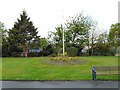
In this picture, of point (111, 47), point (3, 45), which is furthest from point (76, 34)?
point (3, 45)

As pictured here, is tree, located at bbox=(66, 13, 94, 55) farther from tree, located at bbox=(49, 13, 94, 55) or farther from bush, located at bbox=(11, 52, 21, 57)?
bush, located at bbox=(11, 52, 21, 57)

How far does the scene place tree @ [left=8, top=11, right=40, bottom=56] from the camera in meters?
46.2

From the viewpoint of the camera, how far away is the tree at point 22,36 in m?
46.2

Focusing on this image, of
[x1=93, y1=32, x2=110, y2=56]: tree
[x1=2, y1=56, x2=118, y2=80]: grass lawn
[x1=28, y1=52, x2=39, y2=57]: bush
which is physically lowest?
[x1=2, y1=56, x2=118, y2=80]: grass lawn

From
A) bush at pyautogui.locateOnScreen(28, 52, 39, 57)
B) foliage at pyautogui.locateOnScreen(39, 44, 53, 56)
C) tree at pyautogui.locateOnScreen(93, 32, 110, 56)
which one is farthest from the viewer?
tree at pyautogui.locateOnScreen(93, 32, 110, 56)

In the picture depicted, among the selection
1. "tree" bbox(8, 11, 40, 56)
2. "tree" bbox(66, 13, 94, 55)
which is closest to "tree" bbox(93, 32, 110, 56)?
"tree" bbox(66, 13, 94, 55)

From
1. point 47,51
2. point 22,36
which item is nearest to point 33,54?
point 47,51

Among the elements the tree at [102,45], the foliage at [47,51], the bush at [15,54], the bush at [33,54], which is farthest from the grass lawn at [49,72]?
Answer: the tree at [102,45]

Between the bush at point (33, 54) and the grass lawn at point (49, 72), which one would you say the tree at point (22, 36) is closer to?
the bush at point (33, 54)

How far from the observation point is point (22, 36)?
46250 mm

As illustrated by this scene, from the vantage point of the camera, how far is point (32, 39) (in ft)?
157

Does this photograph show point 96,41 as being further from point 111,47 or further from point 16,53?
point 16,53

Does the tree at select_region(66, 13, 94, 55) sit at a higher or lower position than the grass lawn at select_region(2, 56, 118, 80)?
higher

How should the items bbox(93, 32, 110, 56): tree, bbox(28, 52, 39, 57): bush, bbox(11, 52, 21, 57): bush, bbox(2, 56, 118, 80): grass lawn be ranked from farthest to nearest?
bbox(93, 32, 110, 56): tree → bbox(28, 52, 39, 57): bush → bbox(11, 52, 21, 57): bush → bbox(2, 56, 118, 80): grass lawn
